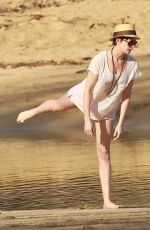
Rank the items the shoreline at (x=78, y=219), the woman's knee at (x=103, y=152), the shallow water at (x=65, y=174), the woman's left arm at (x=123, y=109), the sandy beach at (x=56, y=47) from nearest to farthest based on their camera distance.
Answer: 1. the shoreline at (x=78, y=219)
2. the woman's left arm at (x=123, y=109)
3. the woman's knee at (x=103, y=152)
4. the shallow water at (x=65, y=174)
5. the sandy beach at (x=56, y=47)

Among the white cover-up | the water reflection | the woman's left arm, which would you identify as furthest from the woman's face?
the water reflection

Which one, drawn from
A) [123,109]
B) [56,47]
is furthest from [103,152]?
[56,47]

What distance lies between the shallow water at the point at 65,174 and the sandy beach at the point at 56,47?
164cm

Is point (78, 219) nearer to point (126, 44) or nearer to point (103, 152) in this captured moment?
point (103, 152)

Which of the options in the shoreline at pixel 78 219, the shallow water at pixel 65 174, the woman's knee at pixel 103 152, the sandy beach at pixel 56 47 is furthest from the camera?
the sandy beach at pixel 56 47

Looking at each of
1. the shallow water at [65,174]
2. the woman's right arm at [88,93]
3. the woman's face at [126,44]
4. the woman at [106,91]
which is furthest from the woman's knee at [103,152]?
the woman's face at [126,44]

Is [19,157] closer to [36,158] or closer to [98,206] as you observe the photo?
[36,158]

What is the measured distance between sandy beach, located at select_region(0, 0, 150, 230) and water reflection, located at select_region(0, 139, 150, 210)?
1.83 meters

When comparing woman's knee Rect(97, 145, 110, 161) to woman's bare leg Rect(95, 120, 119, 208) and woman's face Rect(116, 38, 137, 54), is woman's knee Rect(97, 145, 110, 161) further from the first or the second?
woman's face Rect(116, 38, 137, 54)

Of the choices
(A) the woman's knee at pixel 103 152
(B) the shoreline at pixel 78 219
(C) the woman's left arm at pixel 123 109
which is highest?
Answer: (C) the woman's left arm at pixel 123 109

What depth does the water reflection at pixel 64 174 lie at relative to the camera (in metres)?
9.27

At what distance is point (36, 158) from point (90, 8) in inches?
618

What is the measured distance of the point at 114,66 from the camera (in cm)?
756

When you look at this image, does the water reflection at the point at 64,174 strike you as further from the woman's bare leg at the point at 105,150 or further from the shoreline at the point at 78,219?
the shoreline at the point at 78,219
